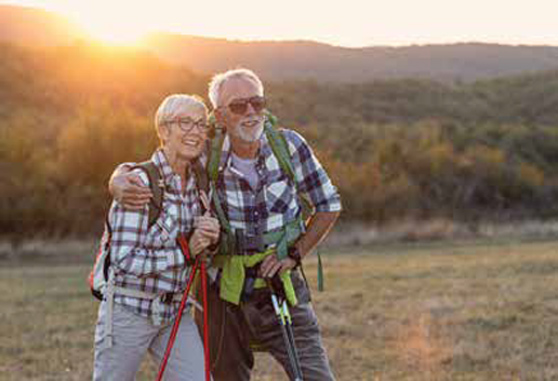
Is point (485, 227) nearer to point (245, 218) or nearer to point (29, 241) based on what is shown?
point (29, 241)

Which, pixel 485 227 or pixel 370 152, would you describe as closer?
pixel 485 227

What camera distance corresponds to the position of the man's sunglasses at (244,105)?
13.6 ft


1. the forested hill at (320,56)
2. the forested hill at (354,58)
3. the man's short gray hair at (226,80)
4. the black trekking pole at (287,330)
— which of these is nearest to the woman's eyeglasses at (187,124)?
the man's short gray hair at (226,80)

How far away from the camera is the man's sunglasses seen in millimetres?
4145

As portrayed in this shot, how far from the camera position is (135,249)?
380 cm

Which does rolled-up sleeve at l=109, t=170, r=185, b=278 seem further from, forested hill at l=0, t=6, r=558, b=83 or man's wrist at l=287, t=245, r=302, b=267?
forested hill at l=0, t=6, r=558, b=83

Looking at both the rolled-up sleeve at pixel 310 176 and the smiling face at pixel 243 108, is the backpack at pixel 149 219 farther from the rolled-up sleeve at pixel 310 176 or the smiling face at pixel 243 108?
the rolled-up sleeve at pixel 310 176

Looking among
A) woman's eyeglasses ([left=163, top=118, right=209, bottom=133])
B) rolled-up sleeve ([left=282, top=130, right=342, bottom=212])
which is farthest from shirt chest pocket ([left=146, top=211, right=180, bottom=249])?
rolled-up sleeve ([left=282, top=130, right=342, bottom=212])

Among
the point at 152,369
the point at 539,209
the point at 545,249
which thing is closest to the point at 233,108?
→ the point at 152,369

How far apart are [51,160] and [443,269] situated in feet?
48.9

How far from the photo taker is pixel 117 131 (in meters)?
26.9

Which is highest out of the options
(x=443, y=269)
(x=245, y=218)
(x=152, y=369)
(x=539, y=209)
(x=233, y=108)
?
(x=233, y=108)

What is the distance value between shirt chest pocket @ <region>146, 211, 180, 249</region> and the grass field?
4.06 m

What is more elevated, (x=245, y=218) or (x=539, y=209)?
(x=245, y=218)
